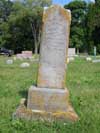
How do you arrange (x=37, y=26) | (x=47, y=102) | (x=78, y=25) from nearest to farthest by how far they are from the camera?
(x=47, y=102), (x=78, y=25), (x=37, y=26)

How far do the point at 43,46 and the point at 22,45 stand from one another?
196ft

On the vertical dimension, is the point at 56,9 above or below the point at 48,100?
above

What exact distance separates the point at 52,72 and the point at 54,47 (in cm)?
45

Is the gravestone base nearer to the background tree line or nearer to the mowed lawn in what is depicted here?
the mowed lawn

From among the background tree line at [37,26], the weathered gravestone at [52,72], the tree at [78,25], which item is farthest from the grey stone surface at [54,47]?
the tree at [78,25]

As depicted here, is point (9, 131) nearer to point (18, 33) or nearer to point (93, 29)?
point (93, 29)

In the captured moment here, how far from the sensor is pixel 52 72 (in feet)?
21.7

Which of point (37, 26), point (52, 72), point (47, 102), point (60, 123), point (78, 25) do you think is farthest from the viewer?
point (37, 26)

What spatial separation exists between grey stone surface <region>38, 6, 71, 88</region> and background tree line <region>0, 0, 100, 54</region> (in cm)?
4482

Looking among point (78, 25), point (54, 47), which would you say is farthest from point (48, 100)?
point (78, 25)

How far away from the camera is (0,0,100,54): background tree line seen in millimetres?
52875

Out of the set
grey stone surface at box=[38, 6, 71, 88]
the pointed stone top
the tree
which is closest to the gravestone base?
grey stone surface at box=[38, 6, 71, 88]

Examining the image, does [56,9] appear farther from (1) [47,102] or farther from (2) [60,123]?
(2) [60,123]

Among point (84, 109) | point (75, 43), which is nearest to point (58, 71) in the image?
point (84, 109)
